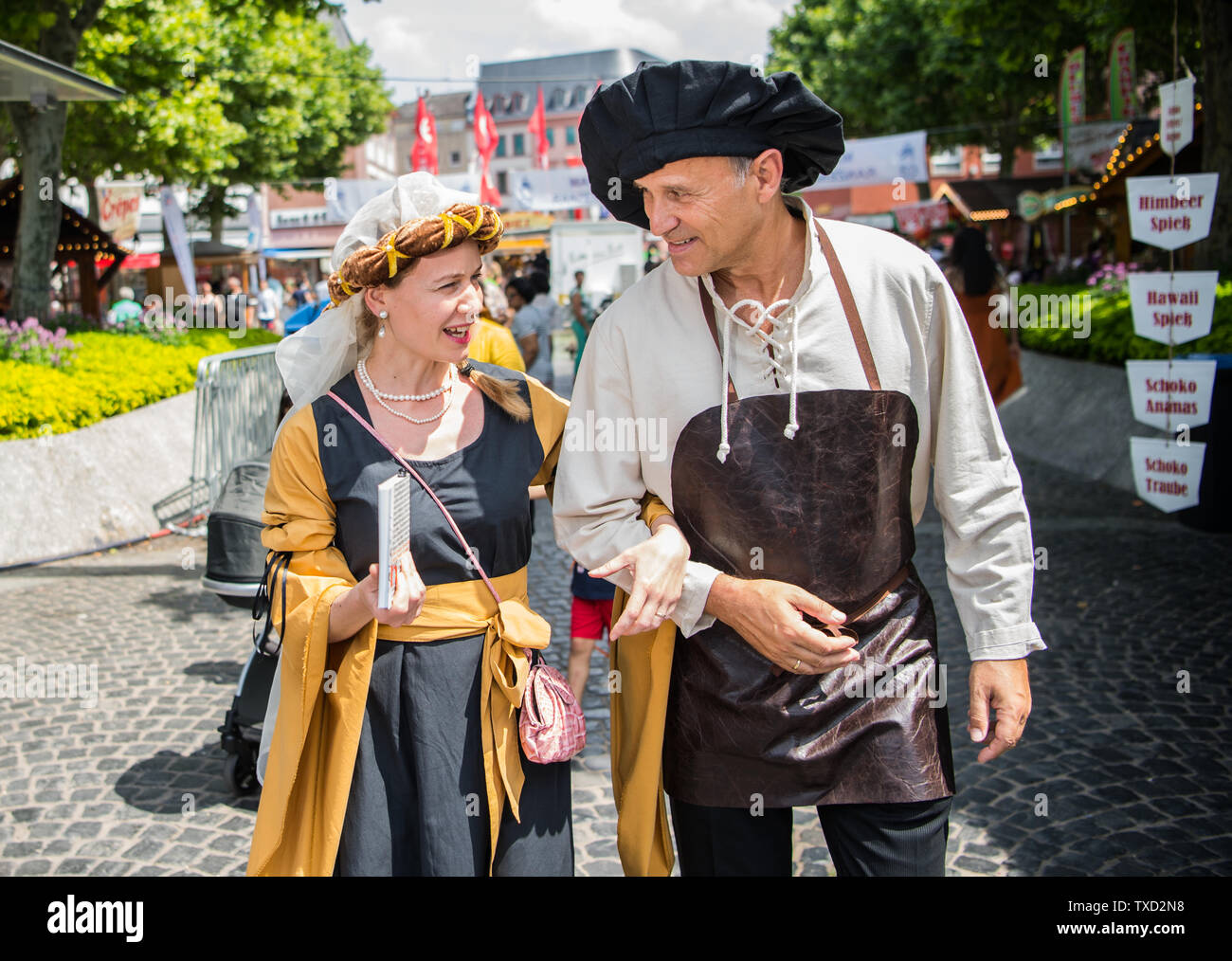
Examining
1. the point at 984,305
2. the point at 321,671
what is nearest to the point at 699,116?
the point at 321,671

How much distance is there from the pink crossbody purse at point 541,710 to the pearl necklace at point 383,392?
0.08m

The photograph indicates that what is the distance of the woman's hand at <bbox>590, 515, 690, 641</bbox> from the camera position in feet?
5.89

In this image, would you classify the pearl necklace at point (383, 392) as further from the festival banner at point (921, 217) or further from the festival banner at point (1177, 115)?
the festival banner at point (921, 217)

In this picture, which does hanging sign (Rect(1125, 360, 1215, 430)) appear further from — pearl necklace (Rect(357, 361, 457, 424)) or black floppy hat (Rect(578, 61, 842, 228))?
pearl necklace (Rect(357, 361, 457, 424))

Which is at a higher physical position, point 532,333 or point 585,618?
point 532,333

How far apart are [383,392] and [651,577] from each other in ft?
2.71

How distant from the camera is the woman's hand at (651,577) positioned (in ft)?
5.89

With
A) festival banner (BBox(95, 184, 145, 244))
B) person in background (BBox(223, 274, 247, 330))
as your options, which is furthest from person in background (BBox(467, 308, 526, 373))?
festival banner (BBox(95, 184, 145, 244))

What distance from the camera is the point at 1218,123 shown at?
983 cm

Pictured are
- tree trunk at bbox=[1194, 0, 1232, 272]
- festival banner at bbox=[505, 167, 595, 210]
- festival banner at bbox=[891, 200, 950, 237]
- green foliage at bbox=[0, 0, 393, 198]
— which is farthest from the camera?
festival banner at bbox=[891, 200, 950, 237]

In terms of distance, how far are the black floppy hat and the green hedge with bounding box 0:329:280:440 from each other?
24.0 ft

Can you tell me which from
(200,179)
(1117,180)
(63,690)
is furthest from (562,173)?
(63,690)

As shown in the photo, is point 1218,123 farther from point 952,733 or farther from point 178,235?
point 178,235
